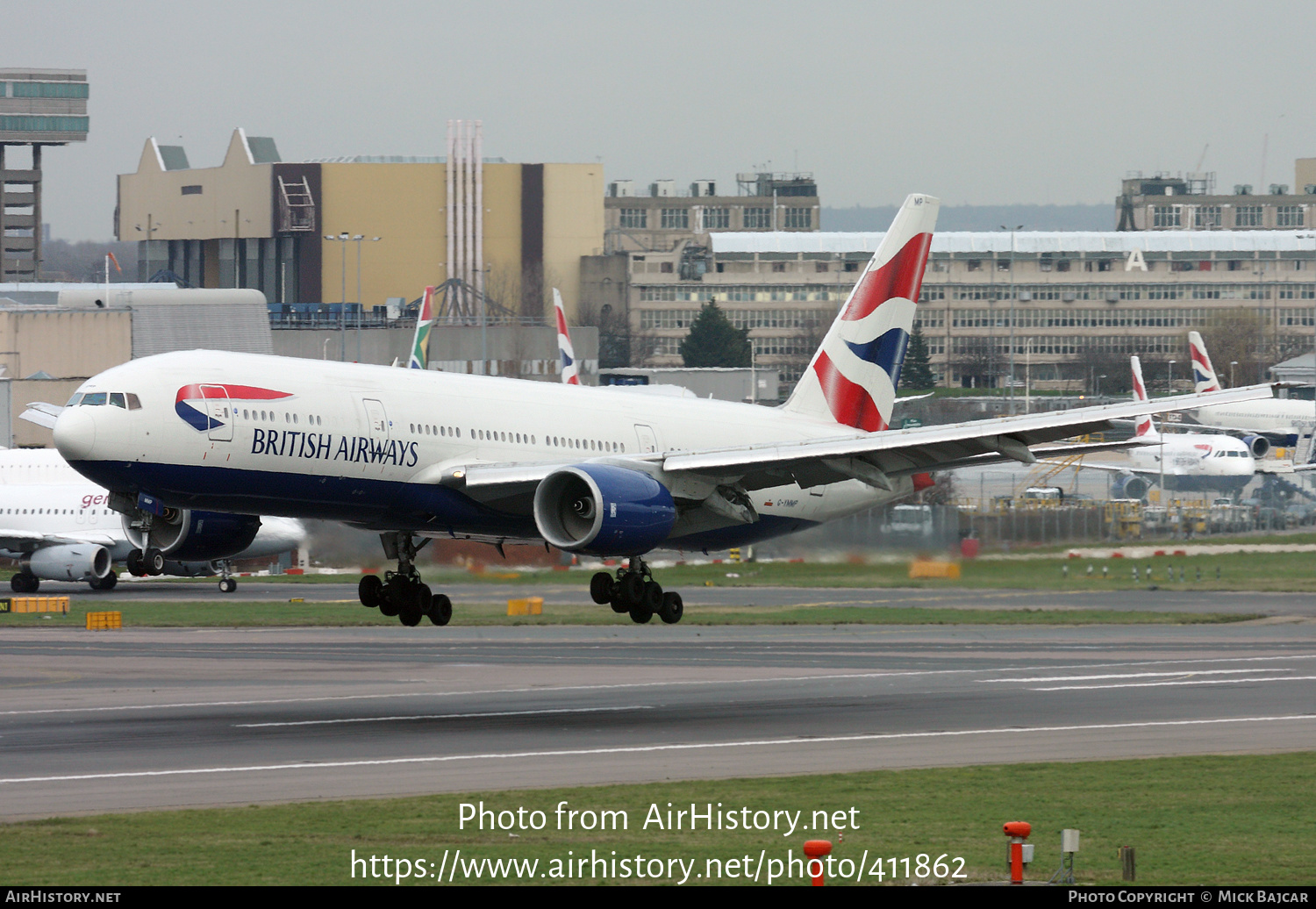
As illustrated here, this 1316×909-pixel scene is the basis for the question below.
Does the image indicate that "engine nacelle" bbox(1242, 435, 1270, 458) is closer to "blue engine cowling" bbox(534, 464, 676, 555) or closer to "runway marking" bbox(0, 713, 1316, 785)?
"runway marking" bbox(0, 713, 1316, 785)

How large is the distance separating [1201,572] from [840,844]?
69.1 m

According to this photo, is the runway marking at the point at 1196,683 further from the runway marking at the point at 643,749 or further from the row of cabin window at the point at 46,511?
the row of cabin window at the point at 46,511

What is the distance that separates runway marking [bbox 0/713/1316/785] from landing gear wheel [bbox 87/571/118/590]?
206 feet

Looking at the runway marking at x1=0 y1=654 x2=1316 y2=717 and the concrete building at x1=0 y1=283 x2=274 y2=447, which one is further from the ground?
the concrete building at x1=0 y1=283 x2=274 y2=447

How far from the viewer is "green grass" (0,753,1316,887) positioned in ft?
90.5

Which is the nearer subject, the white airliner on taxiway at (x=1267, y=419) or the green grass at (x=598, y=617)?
the green grass at (x=598, y=617)

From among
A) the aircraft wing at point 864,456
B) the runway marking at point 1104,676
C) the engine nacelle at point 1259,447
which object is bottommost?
the runway marking at point 1104,676

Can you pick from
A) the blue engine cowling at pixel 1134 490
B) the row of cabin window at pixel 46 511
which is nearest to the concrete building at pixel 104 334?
the row of cabin window at pixel 46 511

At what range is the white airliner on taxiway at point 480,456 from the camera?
131 ft

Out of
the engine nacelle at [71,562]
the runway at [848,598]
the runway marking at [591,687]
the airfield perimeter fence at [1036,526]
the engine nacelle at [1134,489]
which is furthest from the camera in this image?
the engine nacelle at [1134,489]

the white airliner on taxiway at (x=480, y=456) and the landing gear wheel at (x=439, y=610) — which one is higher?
the white airliner on taxiway at (x=480, y=456)

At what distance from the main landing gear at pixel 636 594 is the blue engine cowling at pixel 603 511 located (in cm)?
257

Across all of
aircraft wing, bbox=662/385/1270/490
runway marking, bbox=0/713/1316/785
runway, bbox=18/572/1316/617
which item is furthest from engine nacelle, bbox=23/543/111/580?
runway marking, bbox=0/713/1316/785

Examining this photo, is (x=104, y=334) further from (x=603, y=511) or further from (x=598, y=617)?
(x=603, y=511)
